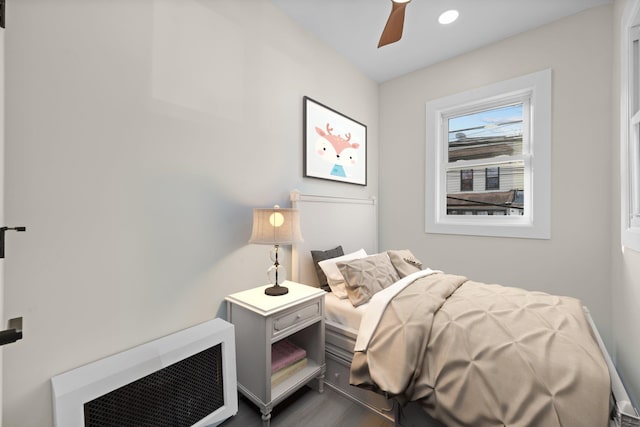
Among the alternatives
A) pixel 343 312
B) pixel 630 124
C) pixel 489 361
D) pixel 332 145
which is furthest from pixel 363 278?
pixel 630 124

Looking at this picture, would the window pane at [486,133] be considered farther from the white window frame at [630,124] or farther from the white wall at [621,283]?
the white window frame at [630,124]

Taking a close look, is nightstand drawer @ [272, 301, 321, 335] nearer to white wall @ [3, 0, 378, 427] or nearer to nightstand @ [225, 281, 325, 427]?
nightstand @ [225, 281, 325, 427]

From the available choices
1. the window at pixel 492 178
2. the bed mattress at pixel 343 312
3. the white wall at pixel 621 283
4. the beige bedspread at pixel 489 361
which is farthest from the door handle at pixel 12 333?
the window at pixel 492 178

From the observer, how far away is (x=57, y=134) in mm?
1130

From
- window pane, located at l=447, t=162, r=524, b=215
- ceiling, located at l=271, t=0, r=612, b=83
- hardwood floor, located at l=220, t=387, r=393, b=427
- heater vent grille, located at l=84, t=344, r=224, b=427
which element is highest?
ceiling, located at l=271, t=0, r=612, b=83

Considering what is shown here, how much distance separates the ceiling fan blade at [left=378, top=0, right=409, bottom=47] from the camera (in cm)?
146

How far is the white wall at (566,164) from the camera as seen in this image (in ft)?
6.94

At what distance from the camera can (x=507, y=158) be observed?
8.57ft

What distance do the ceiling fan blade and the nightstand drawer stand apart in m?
1.77

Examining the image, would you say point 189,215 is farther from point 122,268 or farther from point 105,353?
point 105,353

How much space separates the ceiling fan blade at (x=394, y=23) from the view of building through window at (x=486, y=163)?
1647mm

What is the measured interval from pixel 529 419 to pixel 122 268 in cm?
183

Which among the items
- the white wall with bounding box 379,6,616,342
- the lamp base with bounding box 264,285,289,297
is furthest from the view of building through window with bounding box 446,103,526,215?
the lamp base with bounding box 264,285,289,297

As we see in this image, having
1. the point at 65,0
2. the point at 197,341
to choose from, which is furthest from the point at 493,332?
the point at 65,0
